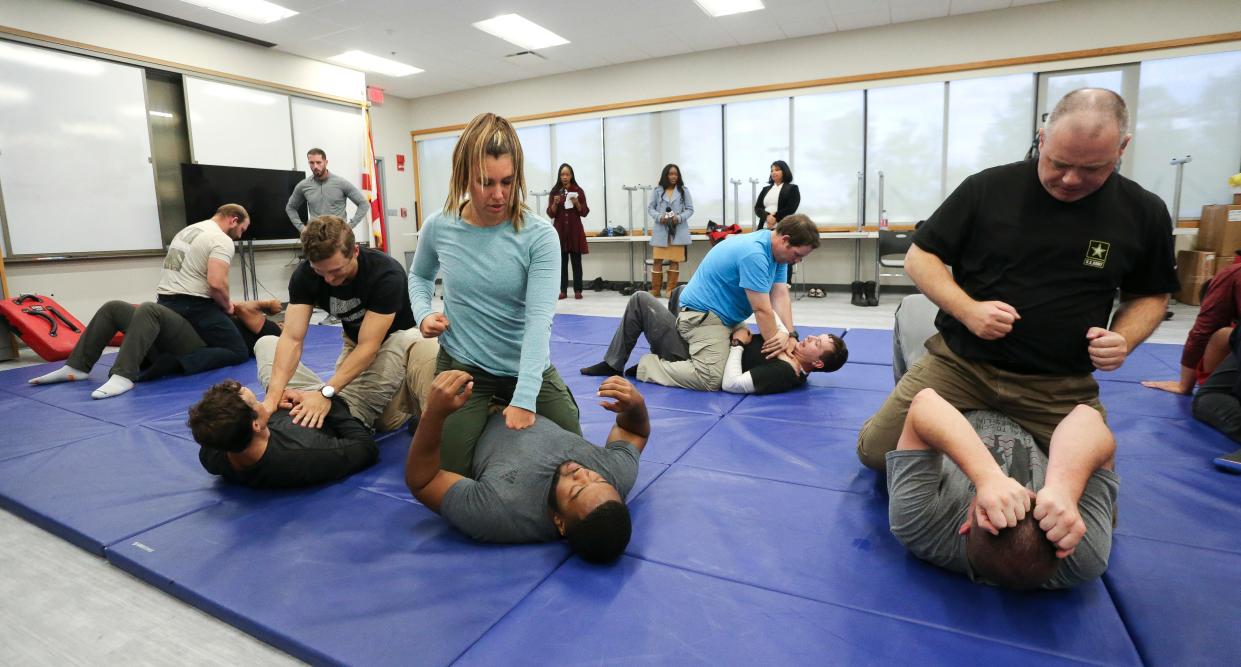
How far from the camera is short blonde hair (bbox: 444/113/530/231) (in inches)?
73.5

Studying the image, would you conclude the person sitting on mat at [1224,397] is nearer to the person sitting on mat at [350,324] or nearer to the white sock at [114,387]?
the person sitting on mat at [350,324]

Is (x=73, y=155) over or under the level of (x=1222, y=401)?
over

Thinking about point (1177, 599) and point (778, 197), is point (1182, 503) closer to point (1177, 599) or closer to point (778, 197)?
point (1177, 599)

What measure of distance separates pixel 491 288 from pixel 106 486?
5.39ft

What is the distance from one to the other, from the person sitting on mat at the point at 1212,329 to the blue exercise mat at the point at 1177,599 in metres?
1.79

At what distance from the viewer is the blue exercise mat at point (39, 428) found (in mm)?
2801

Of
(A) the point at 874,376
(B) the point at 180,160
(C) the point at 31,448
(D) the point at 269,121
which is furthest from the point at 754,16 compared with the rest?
(C) the point at 31,448

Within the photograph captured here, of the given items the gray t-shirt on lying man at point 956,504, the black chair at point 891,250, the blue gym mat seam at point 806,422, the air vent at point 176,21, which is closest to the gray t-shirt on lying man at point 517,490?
the gray t-shirt on lying man at point 956,504

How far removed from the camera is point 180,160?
7.11 m

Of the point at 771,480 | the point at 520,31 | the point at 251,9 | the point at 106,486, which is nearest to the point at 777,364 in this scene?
the point at 771,480

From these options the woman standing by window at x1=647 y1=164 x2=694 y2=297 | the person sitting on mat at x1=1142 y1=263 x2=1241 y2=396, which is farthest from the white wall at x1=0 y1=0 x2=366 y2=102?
the person sitting on mat at x1=1142 y1=263 x2=1241 y2=396

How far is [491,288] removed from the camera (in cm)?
210

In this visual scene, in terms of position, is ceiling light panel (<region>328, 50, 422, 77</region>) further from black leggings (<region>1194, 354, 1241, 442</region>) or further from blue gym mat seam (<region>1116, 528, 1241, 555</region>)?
blue gym mat seam (<region>1116, 528, 1241, 555</region>)

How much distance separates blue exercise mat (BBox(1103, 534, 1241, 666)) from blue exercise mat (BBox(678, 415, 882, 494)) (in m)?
0.70
